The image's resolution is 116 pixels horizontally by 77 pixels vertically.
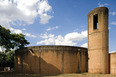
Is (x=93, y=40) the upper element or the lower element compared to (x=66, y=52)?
upper

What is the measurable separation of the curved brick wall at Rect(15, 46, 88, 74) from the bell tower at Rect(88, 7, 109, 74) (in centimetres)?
349

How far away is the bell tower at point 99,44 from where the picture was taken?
23.2m

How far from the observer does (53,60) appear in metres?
25.7

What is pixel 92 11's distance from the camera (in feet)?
87.7

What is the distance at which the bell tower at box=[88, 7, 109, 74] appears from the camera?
23.2 metres

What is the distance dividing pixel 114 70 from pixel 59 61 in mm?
11489

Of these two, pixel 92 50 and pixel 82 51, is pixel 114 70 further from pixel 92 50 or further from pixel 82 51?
pixel 82 51

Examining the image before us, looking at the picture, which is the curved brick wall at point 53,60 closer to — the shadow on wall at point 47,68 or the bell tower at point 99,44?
the shadow on wall at point 47,68

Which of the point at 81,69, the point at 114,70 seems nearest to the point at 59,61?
the point at 81,69

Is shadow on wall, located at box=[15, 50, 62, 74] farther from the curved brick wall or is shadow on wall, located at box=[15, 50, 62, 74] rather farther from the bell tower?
the bell tower

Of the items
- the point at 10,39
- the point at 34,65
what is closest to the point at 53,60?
the point at 34,65

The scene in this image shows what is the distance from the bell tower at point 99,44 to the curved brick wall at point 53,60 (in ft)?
11.4

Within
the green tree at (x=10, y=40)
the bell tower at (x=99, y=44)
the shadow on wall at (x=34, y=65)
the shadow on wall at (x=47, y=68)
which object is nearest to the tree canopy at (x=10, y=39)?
the green tree at (x=10, y=40)

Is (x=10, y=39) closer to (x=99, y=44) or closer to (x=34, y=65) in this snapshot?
Answer: (x=34, y=65)
